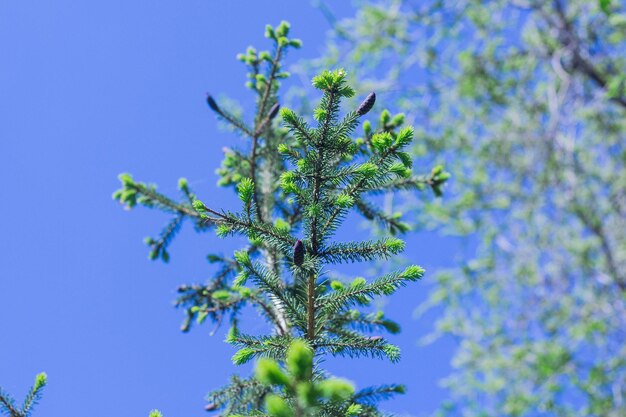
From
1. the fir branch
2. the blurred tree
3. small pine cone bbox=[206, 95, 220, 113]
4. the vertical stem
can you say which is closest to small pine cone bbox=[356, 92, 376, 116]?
the vertical stem

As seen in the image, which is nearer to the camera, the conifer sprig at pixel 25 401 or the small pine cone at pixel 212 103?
the conifer sprig at pixel 25 401

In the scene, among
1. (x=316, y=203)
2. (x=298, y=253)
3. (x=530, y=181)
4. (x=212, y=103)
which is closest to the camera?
(x=298, y=253)

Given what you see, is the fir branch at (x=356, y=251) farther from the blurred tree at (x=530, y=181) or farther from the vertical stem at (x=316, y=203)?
the blurred tree at (x=530, y=181)

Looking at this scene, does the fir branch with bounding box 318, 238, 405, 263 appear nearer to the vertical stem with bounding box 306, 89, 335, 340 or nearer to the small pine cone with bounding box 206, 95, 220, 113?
the vertical stem with bounding box 306, 89, 335, 340

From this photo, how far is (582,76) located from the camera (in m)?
7.68

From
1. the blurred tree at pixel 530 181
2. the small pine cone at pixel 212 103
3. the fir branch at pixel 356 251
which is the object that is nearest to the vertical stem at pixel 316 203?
the fir branch at pixel 356 251

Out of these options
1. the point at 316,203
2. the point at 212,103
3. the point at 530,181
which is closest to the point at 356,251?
the point at 316,203

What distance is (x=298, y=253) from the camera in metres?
1.44

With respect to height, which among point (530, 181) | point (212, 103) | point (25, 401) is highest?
point (530, 181)

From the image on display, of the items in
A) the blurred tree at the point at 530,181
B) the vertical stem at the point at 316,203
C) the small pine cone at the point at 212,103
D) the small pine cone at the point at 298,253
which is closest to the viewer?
the small pine cone at the point at 298,253

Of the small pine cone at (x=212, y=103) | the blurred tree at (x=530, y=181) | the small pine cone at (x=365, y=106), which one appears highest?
the blurred tree at (x=530, y=181)

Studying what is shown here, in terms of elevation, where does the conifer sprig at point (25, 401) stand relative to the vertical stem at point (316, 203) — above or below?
below

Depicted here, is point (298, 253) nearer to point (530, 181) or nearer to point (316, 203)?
point (316, 203)

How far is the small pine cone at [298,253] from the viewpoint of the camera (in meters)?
1.43
